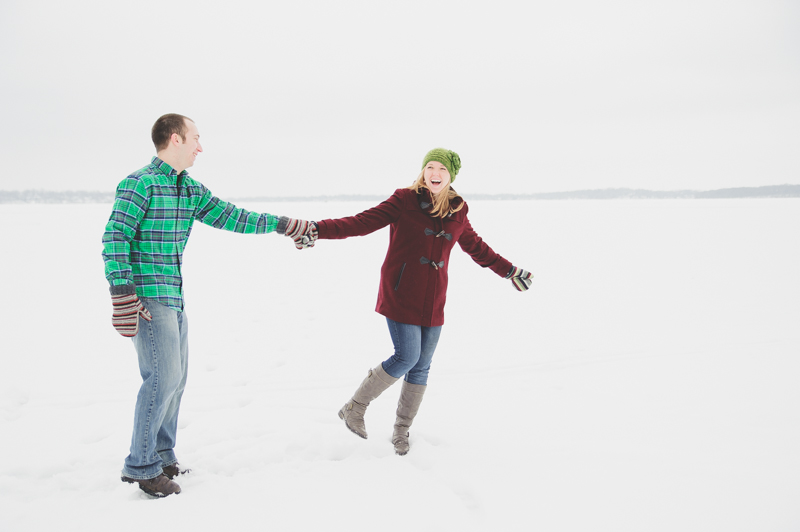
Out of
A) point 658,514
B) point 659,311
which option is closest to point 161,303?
point 658,514

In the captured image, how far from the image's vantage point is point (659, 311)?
7629mm

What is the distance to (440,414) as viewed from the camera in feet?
13.1

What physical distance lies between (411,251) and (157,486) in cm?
212

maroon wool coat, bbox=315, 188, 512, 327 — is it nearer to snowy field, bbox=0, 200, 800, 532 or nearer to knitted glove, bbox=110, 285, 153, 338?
snowy field, bbox=0, 200, 800, 532

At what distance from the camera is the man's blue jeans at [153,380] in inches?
101

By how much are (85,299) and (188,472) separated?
5870 millimetres

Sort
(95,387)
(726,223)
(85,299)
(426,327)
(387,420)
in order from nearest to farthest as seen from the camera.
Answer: (426,327) < (387,420) < (95,387) < (85,299) < (726,223)

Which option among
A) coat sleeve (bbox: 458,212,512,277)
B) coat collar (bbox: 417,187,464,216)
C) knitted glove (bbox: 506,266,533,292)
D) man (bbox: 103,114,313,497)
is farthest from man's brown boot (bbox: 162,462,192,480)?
knitted glove (bbox: 506,266,533,292)

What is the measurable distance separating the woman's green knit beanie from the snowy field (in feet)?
6.76

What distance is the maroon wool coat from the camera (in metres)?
3.18

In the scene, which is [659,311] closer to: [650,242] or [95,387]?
[95,387]

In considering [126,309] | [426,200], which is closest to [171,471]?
[126,309]

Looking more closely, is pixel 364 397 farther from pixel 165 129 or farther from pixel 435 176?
pixel 165 129

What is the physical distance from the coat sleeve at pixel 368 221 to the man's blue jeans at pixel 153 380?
116 centimetres
